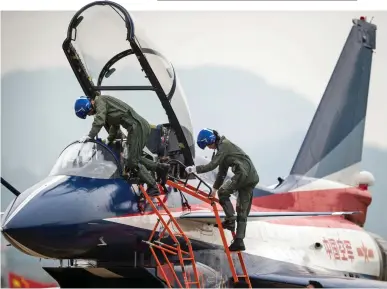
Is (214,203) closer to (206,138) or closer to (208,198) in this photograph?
(208,198)

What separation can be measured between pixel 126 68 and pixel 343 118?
163 inches

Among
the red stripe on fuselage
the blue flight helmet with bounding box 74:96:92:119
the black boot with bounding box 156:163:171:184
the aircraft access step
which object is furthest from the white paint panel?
the blue flight helmet with bounding box 74:96:92:119

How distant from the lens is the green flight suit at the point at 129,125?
6.27 meters

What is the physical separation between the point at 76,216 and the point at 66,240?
220 mm

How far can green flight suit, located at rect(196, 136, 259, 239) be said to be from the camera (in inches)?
262

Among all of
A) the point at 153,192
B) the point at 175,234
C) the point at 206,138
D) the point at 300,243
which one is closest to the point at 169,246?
the point at 175,234

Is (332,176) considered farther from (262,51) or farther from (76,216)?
(76,216)

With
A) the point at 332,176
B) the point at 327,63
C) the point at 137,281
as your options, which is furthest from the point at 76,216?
the point at 327,63

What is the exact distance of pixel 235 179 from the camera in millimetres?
6656

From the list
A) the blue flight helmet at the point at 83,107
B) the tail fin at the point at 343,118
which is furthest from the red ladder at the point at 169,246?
the tail fin at the point at 343,118

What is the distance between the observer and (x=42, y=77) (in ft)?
32.0

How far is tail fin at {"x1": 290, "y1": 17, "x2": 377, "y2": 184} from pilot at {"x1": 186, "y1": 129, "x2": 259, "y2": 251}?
10.2ft

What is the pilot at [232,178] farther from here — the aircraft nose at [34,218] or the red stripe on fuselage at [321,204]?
the red stripe on fuselage at [321,204]

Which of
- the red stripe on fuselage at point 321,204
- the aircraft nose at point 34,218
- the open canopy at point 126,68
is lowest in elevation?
the red stripe on fuselage at point 321,204
